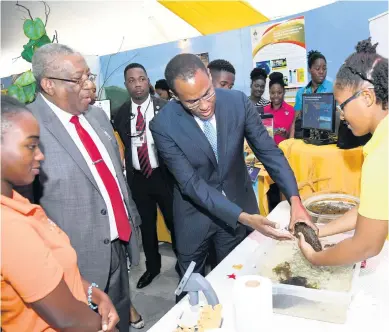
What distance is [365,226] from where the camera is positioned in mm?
1016

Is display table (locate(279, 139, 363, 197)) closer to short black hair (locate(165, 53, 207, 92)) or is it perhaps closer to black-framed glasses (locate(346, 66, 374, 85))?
short black hair (locate(165, 53, 207, 92))

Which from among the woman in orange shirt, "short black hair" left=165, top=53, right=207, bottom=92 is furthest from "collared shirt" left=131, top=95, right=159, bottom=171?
the woman in orange shirt

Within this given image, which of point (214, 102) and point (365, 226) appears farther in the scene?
point (214, 102)

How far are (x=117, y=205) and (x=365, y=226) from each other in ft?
3.80

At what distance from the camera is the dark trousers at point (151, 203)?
10.3ft

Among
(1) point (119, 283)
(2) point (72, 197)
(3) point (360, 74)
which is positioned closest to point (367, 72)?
(3) point (360, 74)

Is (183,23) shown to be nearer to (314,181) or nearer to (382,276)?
(314,181)

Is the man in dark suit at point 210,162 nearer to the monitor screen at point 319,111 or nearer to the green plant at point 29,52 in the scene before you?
the monitor screen at point 319,111

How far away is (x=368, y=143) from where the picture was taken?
1040 millimetres

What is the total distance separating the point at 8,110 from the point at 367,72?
1021 mm

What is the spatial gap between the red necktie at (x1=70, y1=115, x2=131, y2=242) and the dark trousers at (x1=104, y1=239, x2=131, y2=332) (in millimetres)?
86

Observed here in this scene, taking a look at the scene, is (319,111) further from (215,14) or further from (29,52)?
(215,14)

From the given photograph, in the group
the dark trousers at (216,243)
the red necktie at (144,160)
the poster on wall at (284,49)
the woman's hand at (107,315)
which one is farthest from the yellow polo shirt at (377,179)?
the poster on wall at (284,49)

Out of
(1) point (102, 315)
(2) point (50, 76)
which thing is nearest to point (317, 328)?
(1) point (102, 315)
